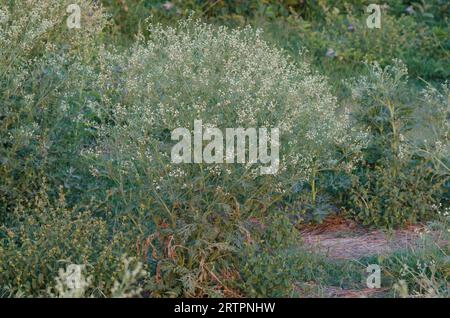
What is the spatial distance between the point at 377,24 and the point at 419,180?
3.12 metres

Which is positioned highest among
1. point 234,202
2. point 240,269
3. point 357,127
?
point 357,127

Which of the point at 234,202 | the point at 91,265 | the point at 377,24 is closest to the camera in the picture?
the point at 91,265

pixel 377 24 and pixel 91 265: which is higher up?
pixel 377 24

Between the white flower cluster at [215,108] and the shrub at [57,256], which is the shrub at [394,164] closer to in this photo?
the white flower cluster at [215,108]

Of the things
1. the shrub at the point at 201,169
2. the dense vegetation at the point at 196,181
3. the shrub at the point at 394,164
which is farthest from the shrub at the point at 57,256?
the shrub at the point at 394,164

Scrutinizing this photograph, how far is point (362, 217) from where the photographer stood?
18.2 feet

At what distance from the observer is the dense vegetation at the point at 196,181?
14.8 feet

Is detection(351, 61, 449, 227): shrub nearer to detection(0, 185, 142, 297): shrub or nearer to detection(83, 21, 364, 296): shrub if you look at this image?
detection(83, 21, 364, 296): shrub

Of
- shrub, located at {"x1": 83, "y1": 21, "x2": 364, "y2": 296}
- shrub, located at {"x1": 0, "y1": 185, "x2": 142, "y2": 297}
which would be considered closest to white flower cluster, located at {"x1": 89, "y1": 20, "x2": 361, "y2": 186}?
shrub, located at {"x1": 83, "y1": 21, "x2": 364, "y2": 296}

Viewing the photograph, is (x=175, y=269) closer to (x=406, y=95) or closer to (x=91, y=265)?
(x=91, y=265)

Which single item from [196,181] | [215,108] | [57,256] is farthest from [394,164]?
[57,256]

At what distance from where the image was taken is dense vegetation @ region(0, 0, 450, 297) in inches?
178

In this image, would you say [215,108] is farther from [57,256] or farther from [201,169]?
[57,256]

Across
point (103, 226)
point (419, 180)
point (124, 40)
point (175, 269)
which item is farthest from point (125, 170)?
point (124, 40)
